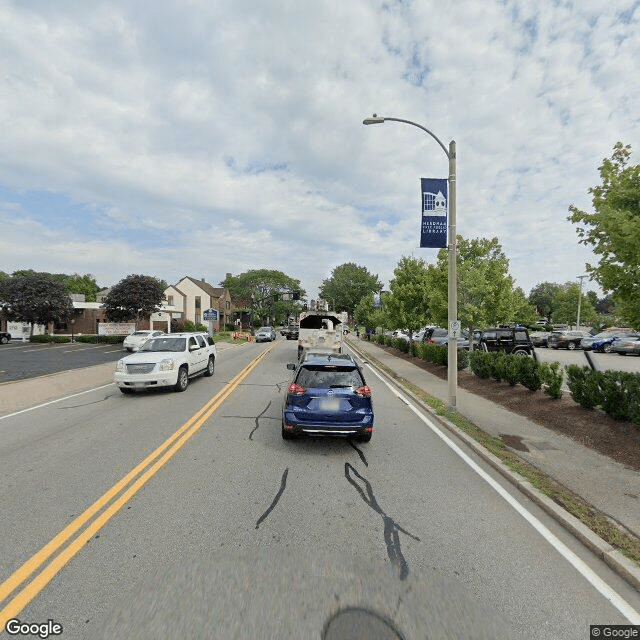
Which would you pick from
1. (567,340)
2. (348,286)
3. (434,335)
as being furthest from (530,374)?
(348,286)

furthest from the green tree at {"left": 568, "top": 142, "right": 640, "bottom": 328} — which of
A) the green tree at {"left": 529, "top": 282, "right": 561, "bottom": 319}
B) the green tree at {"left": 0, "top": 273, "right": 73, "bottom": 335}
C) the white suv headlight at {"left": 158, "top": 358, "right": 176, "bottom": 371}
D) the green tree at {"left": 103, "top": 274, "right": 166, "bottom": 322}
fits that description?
the green tree at {"left": 529, "top": 282, "right": 561, "bottom": 319}

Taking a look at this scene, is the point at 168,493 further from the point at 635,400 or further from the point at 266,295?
the point at 266,295

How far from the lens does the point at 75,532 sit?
3605 millimetres

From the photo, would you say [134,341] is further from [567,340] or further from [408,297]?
[567,340]

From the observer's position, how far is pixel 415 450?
20.6 ft

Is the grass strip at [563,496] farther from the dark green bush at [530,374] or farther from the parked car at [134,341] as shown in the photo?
the parked car at [134,341]

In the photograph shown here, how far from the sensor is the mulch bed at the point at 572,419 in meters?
6.20

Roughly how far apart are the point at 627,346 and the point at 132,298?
41.8 meters

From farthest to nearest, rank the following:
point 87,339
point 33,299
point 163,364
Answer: point 87,339, point 33,299, point 163,364

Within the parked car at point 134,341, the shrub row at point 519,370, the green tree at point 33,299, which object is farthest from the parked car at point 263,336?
the shrub row at point 519,370

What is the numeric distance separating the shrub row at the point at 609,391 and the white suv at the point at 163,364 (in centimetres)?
1059

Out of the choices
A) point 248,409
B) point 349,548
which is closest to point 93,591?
point 349,548

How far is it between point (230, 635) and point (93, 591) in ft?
4.07

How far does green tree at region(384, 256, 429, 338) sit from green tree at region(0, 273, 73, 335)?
33283 millimetres
